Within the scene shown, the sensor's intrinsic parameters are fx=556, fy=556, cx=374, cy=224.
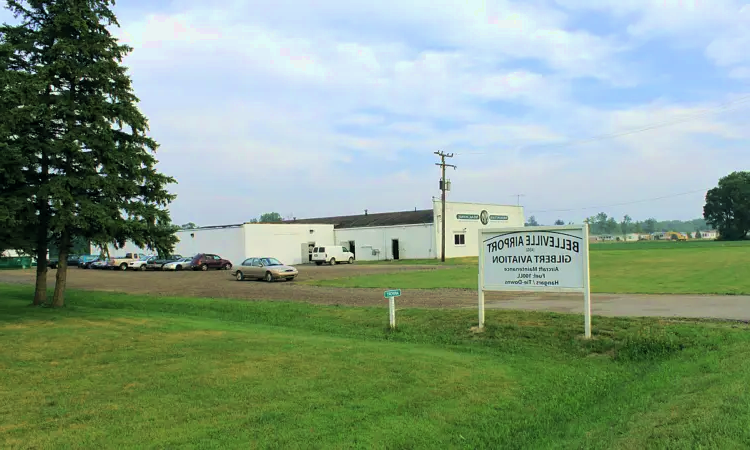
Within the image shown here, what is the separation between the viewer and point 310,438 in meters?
5.21

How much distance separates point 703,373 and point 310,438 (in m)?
5.24

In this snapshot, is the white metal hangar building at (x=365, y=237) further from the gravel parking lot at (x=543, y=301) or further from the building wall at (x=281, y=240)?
the gravel parking lot at (x=543, y=301)

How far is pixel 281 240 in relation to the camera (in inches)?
2192

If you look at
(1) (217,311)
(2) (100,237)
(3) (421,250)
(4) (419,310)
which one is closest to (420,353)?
(4) (419,310)

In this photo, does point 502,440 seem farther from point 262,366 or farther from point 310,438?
point 262,366

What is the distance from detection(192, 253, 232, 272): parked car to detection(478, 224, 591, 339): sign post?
126ft

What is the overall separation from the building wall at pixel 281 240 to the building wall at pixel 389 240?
402 cm

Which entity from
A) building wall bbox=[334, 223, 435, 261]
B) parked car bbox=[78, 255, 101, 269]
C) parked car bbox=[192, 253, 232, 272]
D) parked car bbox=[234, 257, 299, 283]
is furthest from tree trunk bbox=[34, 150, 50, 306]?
building wall bbox=[334, 223, 435, 261]

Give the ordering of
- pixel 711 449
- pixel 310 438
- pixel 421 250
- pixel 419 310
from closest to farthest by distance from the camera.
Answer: pixel 711 449 → pixel 310 438 → pixel 419 310 → pixel 421 250

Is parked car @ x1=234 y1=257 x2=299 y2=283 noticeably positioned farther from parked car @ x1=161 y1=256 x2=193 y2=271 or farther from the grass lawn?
the grass lawn

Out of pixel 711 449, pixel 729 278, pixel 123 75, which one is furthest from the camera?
pixel 729 278

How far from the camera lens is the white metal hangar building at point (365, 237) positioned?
177 ft

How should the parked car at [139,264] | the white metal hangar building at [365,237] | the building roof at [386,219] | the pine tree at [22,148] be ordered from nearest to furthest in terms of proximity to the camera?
1. the pine tree at [22,148]
2. the parked car at [139,264]
3. the white metal hangar building at [365,237]
4. the building roof at [386,219]

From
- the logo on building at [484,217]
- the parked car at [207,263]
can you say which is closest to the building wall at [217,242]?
the parked car at [207,263]
